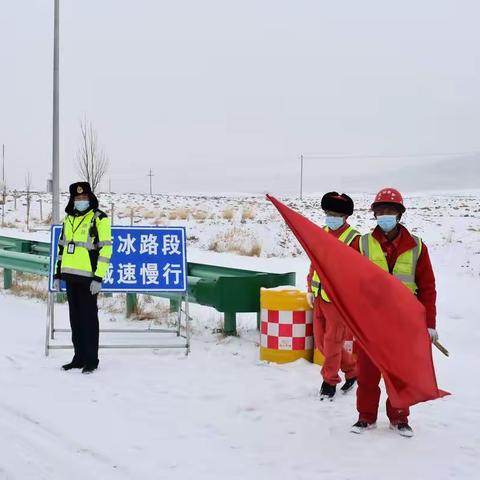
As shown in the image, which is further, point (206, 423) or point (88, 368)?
point (88, 368)

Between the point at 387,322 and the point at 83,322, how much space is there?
3.32 metres

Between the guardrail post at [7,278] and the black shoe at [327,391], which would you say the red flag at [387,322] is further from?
the guardrail post at [7,278]

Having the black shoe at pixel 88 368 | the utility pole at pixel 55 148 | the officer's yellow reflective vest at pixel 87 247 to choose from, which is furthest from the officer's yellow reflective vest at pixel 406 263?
the utility pole at pixel 55 148

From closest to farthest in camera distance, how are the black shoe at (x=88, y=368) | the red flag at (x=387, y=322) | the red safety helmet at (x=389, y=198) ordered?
the red flag at (x=387, y=322) → the red safety helmet at (x=389, y=198) → the black shoe at (x=88, y=368)

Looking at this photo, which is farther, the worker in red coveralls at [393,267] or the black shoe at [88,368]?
the black shoe at [88,368]

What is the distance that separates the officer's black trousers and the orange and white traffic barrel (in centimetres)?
180

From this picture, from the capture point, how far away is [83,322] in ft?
21.8

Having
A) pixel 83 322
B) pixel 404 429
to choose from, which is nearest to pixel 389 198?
pixel 404 429

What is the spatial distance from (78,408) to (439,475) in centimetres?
294

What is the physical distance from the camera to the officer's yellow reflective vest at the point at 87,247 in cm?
658

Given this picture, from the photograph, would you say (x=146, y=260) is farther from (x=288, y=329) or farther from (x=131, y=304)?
(x=288, y=329)

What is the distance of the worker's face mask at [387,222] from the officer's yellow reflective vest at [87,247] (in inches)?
117

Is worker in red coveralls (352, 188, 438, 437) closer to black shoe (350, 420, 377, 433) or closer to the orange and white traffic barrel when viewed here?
black shoe (350, 420, 377, 433)

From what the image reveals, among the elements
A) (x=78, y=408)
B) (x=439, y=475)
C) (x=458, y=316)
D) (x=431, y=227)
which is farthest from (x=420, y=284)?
(x=431, y=227)
